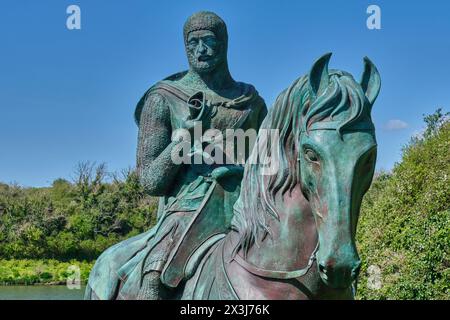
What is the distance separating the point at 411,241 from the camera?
10.7m

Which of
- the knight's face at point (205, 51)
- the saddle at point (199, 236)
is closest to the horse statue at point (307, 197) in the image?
the saddle at point (199, 236)

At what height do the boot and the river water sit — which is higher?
the boot

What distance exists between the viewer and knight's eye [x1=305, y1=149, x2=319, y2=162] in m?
2.64

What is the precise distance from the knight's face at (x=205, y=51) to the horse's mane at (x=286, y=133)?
1016 mm

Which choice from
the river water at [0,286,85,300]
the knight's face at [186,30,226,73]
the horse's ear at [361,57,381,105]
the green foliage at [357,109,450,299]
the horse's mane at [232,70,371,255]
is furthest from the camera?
the river water at [0,286,85,300]

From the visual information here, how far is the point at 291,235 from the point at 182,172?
3.71ft

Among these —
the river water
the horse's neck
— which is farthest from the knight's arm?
the river water

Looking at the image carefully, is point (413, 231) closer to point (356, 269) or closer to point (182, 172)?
point (182, 172)

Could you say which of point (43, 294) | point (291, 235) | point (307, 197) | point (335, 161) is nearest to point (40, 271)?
point (43, 294)

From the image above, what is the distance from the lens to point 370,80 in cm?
288

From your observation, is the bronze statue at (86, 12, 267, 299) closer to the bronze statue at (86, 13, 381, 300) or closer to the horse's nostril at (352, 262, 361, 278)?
the bronze statue at (86, 13, 381, 300)

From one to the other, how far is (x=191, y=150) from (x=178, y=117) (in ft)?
0.79

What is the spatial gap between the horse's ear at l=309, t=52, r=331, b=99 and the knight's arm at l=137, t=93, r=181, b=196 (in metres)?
1.18
